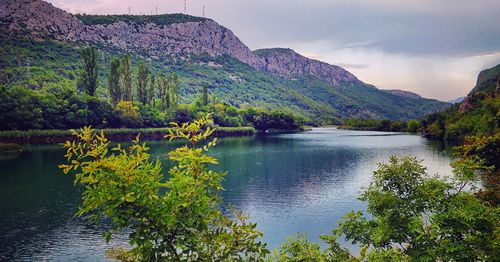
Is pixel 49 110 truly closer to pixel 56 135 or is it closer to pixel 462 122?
pixel 56 135

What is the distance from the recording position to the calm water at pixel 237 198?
115 ft

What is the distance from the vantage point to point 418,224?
595 inches

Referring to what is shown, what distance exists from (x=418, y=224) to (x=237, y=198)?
132 ft

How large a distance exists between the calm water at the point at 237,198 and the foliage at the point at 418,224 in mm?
19370

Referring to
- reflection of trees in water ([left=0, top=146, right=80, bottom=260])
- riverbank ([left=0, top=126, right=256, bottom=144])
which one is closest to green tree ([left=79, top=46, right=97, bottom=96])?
riverbank ([left=0, top=126, right=256, bottom=144])

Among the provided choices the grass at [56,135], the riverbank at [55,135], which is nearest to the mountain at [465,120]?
the grass at [56,135]

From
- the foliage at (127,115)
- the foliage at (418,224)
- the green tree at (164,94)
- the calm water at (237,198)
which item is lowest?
the calm water at (237,198)

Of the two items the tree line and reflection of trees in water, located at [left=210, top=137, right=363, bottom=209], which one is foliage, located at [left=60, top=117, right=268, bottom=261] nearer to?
reflection of trees in water, located at [left=210, top=137, right=363, bottom=209]

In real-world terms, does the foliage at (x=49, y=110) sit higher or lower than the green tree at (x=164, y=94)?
lower

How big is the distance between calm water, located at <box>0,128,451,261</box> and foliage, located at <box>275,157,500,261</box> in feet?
63.6

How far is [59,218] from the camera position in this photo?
4294 centimetres

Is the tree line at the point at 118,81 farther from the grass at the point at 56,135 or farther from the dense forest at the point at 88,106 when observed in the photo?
the grass at the point at 56,135

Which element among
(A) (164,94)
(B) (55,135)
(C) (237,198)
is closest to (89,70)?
(B) (55,135)

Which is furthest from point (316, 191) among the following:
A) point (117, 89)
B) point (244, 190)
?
point (117, 89)
